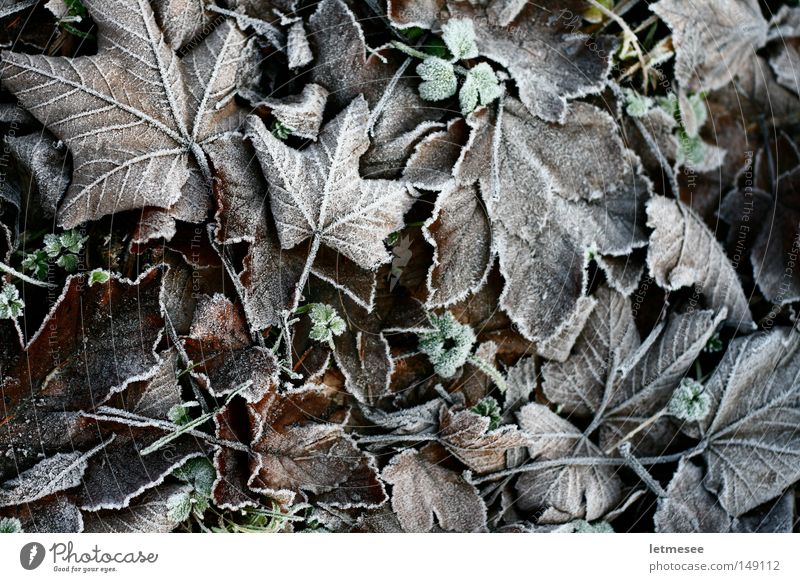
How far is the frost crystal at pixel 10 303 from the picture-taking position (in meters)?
0.62

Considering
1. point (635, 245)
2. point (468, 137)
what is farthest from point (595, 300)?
point (468, 137)

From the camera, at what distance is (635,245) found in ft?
2.34

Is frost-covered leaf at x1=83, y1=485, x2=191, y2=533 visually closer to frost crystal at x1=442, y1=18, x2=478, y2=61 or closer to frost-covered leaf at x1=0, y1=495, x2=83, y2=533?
frost-covered leaf at x1=0, y1=495, x2=83, y2=533

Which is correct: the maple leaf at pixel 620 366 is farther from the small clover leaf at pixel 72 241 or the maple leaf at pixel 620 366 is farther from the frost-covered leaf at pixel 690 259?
the small clover leaf at pixel 72 241

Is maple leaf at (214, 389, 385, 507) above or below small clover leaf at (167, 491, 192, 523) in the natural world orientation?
above

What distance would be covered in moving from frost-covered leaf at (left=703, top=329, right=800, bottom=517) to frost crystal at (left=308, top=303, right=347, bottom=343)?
419 mm

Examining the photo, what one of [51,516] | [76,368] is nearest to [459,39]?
[76,368]

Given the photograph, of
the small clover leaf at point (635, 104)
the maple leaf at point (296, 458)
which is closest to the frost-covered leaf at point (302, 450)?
the maple leaf at point (296, 458)

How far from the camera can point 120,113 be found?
0.63 m

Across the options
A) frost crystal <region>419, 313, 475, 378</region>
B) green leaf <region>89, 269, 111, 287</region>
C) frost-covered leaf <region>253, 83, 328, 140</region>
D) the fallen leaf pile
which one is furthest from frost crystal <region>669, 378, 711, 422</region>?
green leaf <region>89, 269, 111, 287</region>

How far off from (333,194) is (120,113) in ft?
0.68

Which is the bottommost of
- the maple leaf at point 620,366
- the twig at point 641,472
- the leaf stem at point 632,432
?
the twig at point 641,472

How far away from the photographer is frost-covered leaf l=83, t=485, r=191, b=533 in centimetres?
66
